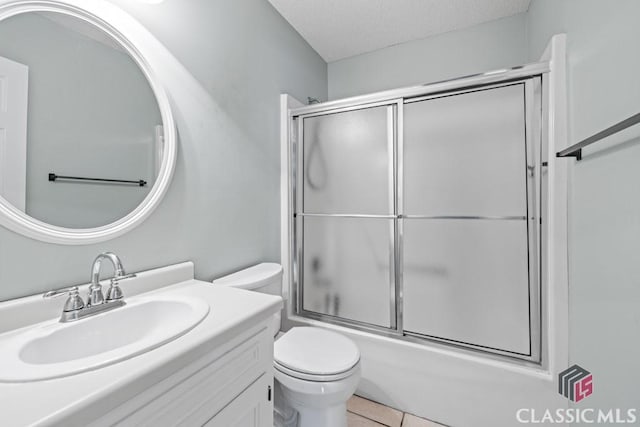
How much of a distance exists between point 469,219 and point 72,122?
180 centimetres

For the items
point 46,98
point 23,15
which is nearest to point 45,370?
point 46,98

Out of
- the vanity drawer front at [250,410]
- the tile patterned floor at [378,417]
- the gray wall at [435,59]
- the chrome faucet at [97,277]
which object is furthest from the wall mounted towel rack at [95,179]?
the gray wall at [435,59]

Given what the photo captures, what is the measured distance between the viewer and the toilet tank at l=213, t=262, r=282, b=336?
1.36 meters

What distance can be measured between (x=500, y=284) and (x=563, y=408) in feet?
1.96

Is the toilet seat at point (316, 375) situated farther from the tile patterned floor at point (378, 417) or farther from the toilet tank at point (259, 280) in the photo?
the tile patterned floor at point (378, 417)

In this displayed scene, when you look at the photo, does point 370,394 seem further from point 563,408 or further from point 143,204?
point 143,204

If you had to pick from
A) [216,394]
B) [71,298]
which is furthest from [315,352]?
[71,298]

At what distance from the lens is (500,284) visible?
1472 millimetres

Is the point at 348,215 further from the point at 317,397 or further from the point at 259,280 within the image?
the point at 317,397

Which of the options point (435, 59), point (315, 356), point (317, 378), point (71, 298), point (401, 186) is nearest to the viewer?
point (71, 298)

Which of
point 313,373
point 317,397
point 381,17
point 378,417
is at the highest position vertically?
point 381,17

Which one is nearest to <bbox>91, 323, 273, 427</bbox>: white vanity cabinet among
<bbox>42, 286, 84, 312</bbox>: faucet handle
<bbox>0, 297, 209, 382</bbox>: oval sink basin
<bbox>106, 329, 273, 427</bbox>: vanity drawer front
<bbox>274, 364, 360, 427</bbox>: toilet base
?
<bbox>106, 329, 273, 427</bbox>: vanity drawer front

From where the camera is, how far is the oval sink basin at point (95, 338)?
1.91 feet

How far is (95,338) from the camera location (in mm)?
853
